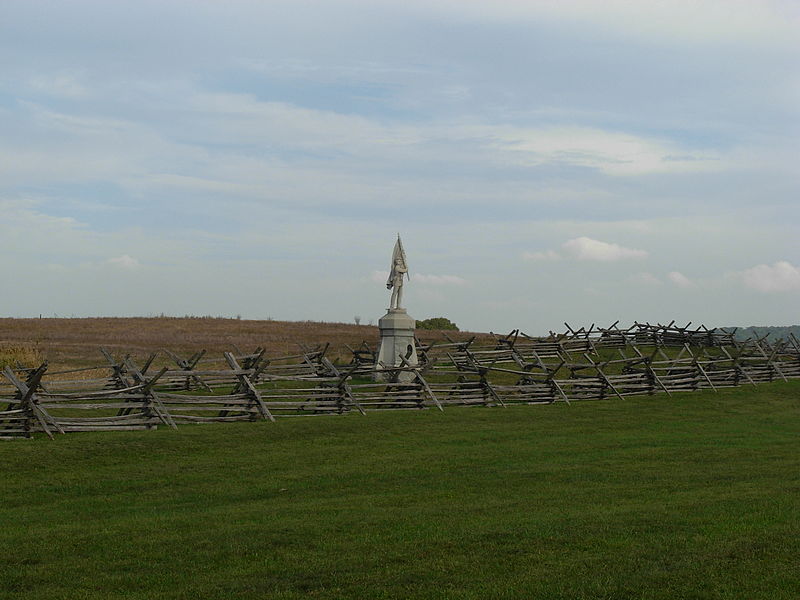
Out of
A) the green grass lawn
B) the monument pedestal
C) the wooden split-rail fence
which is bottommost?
the green grass lawn

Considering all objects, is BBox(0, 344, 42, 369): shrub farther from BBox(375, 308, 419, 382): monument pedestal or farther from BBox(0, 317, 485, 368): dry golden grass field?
BBox(375, 308, 419, 382): monument pedestal

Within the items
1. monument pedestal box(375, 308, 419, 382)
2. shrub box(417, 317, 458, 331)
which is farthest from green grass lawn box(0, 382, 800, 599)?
shrub box(417, 317, 458, 331)

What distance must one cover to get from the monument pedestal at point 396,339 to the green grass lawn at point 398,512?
769cm

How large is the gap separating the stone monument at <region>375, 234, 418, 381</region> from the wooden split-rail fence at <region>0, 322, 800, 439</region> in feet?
2.36

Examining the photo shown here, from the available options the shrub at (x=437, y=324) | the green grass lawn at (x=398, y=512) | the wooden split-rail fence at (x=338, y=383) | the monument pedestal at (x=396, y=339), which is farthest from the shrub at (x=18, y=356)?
the shrub at (x=437, y=324)

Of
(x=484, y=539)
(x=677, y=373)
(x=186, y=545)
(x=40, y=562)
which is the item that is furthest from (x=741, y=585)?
(x=677, y=373)

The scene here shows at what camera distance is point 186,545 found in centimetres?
980

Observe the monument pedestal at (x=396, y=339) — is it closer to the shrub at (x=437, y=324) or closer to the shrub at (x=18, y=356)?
the shrub at (x=18, y=356)

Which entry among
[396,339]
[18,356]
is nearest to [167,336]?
[18,356]

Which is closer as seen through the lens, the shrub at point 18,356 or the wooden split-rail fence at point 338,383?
the wooden split-rail fence at point 338,383

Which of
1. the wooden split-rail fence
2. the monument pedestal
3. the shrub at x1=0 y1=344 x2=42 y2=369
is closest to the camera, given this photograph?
the wooden split-rail fence

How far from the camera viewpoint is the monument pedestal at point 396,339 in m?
28.5

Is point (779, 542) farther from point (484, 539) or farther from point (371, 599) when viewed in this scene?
point (371, 599)

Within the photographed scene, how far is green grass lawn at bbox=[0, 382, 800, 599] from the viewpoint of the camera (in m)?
8.25
